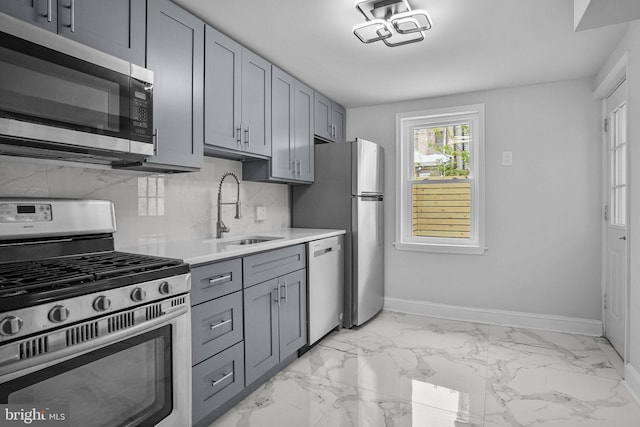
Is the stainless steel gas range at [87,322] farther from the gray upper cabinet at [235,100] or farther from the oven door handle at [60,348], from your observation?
the gray upper cabinet at [235,100]

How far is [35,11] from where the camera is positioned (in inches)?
55.8

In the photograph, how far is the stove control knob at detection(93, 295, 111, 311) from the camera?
125cm

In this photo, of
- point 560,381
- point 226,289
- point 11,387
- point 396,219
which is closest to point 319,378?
point 226,289

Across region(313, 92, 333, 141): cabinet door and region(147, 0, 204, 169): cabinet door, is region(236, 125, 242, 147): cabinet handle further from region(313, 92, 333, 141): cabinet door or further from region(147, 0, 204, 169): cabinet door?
region(313, 92, 333, 141): cabinet door

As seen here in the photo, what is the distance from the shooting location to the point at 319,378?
94.9 inches

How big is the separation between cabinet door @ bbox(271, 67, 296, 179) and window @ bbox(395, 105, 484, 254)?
4.47ft

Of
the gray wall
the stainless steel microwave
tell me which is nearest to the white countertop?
the stainless steel microwave

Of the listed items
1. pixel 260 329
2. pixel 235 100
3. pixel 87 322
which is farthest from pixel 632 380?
pixel 235 100

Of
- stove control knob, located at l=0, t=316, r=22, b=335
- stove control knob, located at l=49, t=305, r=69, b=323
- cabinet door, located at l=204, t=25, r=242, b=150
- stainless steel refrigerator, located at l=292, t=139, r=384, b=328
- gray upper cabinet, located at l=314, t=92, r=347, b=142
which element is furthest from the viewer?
gray upper cabinet, located at l=314, t=92, r=347, b=142

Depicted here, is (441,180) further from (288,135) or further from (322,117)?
(288,135)

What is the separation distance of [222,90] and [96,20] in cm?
82

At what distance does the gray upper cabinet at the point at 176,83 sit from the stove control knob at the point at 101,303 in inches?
32.1

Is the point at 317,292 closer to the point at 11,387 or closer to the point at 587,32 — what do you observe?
the point at 11,387

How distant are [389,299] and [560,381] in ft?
5.95
